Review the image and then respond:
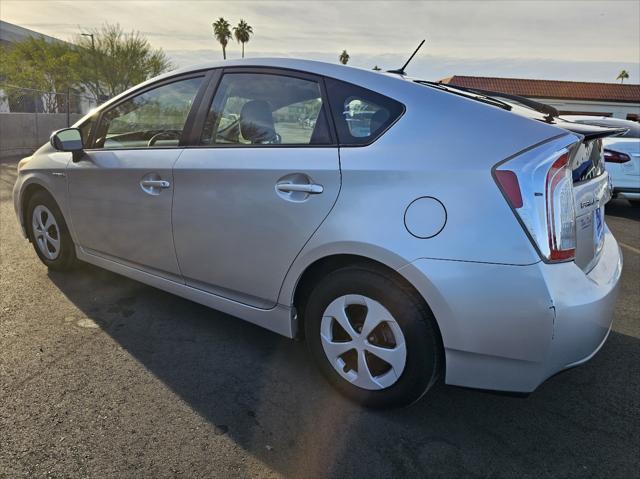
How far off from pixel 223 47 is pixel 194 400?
204 ft

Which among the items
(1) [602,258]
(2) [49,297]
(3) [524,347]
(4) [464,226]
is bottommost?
(2) [49,297]

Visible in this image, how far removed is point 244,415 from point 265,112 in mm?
1609

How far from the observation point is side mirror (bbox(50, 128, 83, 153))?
353cm

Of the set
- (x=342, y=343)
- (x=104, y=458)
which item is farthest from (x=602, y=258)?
(x=104, y=458)

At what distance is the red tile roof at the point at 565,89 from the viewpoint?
38594 mm

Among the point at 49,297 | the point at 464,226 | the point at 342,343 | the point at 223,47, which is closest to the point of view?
the point at 464,226

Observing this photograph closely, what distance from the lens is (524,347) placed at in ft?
6.57

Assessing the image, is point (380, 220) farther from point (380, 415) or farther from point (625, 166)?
point (625, 166)

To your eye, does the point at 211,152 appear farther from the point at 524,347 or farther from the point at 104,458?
the point at 524,347

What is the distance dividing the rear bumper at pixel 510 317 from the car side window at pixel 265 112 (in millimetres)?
934

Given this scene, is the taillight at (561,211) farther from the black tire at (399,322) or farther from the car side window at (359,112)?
the car side window at (359,112)

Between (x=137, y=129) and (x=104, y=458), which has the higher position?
(x=137, y=129)

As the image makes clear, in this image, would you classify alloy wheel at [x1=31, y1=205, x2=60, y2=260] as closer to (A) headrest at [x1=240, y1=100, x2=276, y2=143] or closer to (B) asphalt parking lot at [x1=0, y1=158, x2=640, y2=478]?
(B) asphalt parking lot at [x1=0, y1=158, x2=640, y2=478]

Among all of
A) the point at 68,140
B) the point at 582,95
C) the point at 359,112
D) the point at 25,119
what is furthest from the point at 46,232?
the point at 582,95
